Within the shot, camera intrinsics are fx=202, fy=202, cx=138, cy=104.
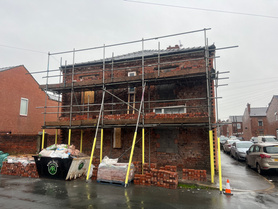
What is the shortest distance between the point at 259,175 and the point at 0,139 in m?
16.8

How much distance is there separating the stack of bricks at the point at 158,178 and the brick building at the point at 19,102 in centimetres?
1380

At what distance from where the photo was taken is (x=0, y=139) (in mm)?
14820

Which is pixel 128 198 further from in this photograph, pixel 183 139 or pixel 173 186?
pixel 183 139

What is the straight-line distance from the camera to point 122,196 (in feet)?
20.7

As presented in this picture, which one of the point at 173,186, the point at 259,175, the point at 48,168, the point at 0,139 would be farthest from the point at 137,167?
the point at 0,139

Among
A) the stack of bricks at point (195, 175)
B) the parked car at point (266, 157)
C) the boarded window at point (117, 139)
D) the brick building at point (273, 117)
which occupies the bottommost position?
the stack of bricks at point (195, 175)

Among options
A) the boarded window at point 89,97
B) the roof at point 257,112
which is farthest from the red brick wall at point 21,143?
the roof at point 257,112

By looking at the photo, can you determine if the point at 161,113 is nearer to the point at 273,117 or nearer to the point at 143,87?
the point at 143,87

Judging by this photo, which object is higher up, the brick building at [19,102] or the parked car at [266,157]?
the brick building at [19,102]

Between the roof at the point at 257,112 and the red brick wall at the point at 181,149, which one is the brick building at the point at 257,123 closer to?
the roof at the point at 257,112

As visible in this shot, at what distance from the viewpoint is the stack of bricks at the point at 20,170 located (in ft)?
30.2

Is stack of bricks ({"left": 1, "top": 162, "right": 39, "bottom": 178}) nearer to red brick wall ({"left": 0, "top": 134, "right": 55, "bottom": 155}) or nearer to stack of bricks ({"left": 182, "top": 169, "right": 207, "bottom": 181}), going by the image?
Result: red brick wall ({"left": 0, "top": 134, "right": 55, "bottom": 155})

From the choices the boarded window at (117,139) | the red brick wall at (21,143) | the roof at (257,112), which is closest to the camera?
the boarded window at (117,139)

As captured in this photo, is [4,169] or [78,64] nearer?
[4,169]
